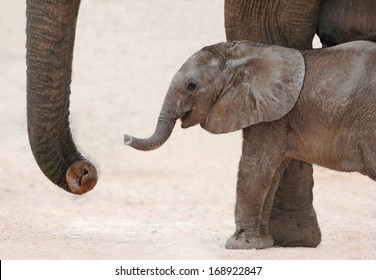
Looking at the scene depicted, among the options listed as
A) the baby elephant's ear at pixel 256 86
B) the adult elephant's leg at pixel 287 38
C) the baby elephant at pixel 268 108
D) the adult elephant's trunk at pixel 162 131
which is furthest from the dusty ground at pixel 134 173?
the baby elephant's ear at pixel 256 86

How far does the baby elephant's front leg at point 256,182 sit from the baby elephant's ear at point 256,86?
0.10 metres

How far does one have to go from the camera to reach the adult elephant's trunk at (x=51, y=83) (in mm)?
6047

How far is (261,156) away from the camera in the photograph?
637 centimetres

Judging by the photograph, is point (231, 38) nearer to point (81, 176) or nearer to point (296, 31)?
point (296, 31)

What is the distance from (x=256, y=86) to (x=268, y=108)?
129mm

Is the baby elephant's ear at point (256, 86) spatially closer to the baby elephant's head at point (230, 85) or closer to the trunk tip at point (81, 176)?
the baby elephant's head at point (230, 85)

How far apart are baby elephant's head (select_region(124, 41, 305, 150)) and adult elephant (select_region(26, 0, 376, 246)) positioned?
0.93 ft

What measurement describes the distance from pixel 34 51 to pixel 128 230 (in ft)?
6.12

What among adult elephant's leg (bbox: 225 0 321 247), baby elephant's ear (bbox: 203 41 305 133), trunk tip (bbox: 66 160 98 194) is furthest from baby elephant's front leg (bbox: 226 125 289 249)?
trunk tip (bbox: 66 160 98 194)

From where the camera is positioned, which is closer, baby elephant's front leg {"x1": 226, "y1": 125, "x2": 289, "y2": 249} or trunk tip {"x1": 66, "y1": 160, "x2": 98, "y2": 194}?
trunk tip {"x1": 66, "y1": 160, "x2": 98, "y2": 194}

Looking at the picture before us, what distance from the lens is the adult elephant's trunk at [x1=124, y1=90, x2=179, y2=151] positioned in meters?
6.23

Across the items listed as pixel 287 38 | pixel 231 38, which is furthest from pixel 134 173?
pixel 287 38

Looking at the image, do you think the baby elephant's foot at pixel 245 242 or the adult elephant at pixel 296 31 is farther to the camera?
the adult elephant at pixel 296 31

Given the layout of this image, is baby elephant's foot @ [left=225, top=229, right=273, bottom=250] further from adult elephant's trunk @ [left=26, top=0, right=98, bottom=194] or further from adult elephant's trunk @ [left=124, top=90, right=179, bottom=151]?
adult elephant's trunk @ [left=26, top=0, right=98, bottom=194]
